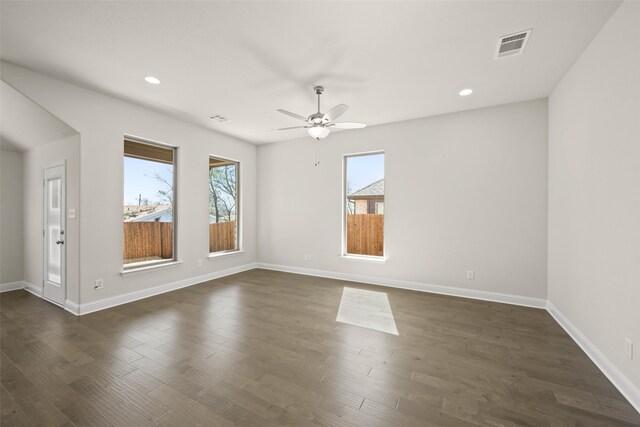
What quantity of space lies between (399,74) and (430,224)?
97.9 inches

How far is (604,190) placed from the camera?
229 cm

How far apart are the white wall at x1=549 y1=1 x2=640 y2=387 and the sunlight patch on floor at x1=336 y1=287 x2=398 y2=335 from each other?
1.84 metres

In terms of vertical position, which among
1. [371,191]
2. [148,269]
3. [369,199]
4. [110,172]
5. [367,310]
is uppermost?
[110,172]

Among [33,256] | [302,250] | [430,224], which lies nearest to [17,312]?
[33,256]

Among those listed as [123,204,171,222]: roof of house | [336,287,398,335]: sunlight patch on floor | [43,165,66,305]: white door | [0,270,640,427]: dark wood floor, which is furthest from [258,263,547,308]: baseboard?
[43,165,66,305]: white door

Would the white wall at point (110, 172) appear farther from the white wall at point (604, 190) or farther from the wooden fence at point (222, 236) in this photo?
the white wall at point (604, 190)

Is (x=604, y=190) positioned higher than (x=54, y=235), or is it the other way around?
(x=604, y=190)

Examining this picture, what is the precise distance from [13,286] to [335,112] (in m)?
6.12

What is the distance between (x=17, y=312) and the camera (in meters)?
3.51

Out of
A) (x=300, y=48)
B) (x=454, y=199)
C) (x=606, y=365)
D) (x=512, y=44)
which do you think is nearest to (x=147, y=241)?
(x=300, y=48)

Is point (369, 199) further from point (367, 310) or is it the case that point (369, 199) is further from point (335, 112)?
point (335, 112)

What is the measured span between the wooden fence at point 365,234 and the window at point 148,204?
10.9ft

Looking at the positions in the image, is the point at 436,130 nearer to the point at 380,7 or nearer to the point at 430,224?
the point at 430,224

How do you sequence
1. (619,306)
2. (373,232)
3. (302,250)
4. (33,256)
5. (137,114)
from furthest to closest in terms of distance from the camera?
(302,250)
(373,232)
(33,256)
(137,114)
(619,306)
